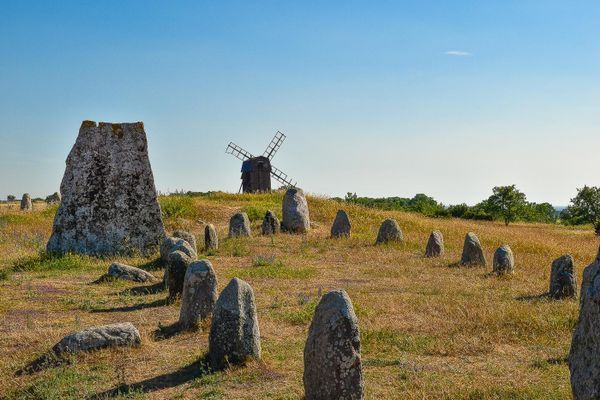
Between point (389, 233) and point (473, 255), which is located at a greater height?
point (389, 233)

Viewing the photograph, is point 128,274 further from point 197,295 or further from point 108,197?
point 197,295

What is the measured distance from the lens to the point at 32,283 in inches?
645

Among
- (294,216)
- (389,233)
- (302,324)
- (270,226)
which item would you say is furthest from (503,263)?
(294,216)

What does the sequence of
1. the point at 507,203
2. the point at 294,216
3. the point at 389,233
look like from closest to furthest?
the point at 389,233, the point at 294,216, the point at 507,203

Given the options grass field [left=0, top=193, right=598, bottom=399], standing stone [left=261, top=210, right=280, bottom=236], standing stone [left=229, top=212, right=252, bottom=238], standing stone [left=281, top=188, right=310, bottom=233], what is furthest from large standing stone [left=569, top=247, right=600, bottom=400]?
standing stone [left=281, top=188, right=310, bottom=233]

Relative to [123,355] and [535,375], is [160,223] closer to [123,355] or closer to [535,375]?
[123,355]

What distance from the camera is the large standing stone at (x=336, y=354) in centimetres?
744

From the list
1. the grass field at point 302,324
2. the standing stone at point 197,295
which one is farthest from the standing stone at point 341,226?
the standing stone at point 197,295

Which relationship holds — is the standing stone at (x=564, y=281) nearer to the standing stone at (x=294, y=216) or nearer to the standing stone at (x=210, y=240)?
the standing stone at (x=210, y=240)

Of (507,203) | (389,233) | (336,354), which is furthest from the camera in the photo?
(507,203)

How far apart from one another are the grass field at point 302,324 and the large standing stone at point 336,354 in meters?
0.92

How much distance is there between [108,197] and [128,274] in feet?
18.6

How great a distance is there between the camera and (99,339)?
33.1 ft

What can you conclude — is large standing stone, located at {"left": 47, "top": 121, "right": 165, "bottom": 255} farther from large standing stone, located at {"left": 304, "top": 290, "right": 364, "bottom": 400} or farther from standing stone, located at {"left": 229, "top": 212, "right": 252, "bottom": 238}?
large standing stone, located at {"left": 304, "top": 290, "right": 364, "bottom": 400}
